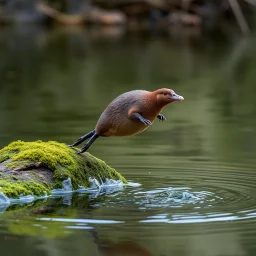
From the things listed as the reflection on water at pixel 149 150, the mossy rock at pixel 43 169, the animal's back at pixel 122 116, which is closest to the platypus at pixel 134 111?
the animal's back at pixel 122 116

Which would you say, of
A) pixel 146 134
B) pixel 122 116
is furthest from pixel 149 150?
pixel 122 116

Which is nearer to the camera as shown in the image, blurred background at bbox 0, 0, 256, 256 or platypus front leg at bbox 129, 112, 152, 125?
blurred background at bbox 0, 0, 256, 256

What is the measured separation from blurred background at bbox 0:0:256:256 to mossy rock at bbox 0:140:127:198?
0.87 feet

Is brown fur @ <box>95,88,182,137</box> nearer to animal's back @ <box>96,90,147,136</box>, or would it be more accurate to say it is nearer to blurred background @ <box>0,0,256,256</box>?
animal's back @ <box>96,90,147,136</box>

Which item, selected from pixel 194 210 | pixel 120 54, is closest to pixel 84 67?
pixel 120 54

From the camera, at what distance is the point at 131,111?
24.5ft

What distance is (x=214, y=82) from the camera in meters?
18.9

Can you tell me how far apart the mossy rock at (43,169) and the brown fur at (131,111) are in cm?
41

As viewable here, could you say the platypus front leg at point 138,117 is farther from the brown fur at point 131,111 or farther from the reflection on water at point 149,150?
the reflection on water at point 149,150

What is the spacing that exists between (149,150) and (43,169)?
2706mm

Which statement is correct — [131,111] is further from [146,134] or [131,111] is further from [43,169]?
[146,134]

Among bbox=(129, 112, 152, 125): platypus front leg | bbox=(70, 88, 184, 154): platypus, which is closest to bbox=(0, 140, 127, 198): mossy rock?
bbox=(70, 88, 184, 154): platypus

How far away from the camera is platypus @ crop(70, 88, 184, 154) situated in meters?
7.41

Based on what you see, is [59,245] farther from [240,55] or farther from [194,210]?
[240,55]
